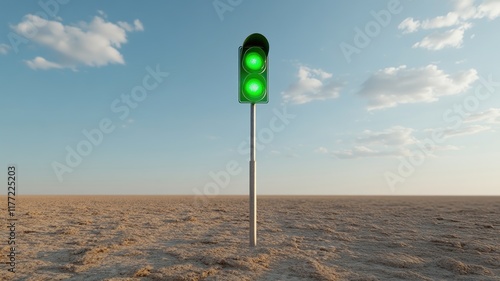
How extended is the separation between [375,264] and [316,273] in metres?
1.57

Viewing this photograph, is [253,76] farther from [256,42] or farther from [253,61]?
[256,42]

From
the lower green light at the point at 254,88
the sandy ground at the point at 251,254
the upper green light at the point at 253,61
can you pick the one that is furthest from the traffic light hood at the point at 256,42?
the sandy ground at the point at 251,254

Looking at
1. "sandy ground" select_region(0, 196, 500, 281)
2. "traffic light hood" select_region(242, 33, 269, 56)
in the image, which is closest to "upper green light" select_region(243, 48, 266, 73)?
"traffic light hood" select_region(242, 33, 269, 56)

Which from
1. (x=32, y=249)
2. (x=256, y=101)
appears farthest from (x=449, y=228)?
(x=32, y=249)

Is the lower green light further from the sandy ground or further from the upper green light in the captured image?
the sandy ground

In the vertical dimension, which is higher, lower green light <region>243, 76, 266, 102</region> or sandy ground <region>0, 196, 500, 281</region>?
lower green light <region>243, 76, 266, 102</region>

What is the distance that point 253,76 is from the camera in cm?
645

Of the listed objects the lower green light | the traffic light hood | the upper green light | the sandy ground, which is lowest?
the sandy ground

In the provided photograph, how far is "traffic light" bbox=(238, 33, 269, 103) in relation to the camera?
253 inches

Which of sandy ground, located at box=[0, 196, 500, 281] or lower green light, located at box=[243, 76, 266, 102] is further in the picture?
lower green light, located at box=[243, 76, 266, 102]

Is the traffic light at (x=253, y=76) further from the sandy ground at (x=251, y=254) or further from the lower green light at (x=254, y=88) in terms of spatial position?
the sandy ground at (x=251, y=254)

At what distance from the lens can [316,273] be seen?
5.45 meters

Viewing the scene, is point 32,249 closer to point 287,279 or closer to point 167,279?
point 167,279

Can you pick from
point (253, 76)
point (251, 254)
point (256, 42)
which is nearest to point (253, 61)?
point (253, 76)
